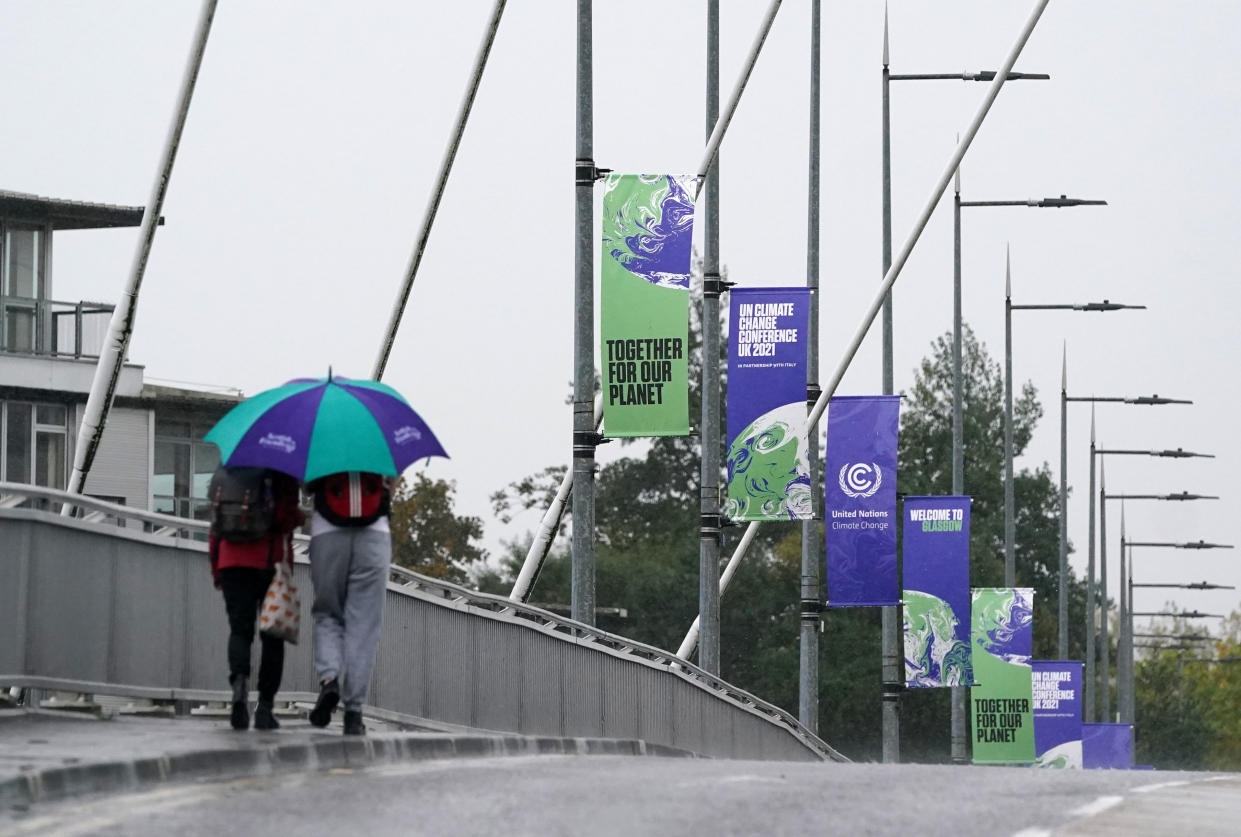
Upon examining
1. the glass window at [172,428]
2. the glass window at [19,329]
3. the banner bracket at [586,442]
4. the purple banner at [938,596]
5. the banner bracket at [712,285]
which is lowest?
the purple banner at [938,596]

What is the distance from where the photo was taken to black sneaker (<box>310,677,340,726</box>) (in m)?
13.5

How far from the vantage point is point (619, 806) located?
35.1 feet

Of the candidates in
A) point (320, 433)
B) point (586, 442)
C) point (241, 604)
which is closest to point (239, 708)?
point (241, 604)

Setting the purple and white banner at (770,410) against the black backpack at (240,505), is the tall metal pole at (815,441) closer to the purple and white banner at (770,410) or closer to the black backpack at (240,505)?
the purple and white banner at (770,410)

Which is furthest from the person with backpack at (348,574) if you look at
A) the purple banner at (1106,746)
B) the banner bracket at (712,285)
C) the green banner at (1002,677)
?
the purple banner at (1106,746)

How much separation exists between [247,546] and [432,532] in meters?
77.6

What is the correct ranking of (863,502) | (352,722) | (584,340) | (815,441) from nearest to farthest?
(352,722) → (584,340) → (863,502) → (815,441)

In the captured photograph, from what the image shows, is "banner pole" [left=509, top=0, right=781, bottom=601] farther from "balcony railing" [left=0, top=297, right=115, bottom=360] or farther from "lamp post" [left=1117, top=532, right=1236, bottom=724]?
"lamp post" [left=1117, top=532, right=1236, bottom=724]

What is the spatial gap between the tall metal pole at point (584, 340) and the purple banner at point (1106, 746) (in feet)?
102

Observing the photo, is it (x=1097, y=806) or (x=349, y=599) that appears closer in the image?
(x=1097, y=806)

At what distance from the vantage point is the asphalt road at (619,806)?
31.7ft

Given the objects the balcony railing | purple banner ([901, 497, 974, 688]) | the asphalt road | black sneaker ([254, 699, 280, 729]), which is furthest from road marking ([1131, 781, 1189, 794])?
the balcony railing

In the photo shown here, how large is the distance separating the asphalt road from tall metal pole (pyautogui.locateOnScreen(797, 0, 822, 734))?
20.5 metres

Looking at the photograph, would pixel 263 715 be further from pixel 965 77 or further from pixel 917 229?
pixel 965 77
